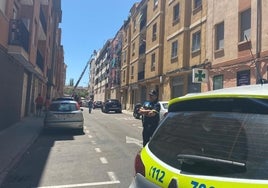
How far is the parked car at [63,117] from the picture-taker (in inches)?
597

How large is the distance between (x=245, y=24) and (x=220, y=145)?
1722 centimetres

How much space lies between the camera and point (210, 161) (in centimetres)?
214

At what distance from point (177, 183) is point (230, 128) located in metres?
0.48

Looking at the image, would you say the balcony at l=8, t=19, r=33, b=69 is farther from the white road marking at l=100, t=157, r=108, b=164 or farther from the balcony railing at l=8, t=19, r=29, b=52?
the white road marking at l=100, t=157, r=108, b=164

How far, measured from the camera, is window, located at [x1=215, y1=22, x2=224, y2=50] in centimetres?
2044

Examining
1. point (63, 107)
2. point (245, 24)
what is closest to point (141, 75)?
point (245, 24)

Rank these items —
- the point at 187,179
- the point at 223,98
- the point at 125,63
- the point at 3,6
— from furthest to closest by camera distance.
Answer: the point at 125,63 → the point at 3,6 → the point at 223,98 → the point at 187,179

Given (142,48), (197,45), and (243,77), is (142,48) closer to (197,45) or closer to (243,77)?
(197,45)

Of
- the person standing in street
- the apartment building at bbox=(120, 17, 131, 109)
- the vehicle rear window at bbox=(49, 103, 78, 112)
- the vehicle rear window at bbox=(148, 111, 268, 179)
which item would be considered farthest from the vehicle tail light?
the apartment building at bbox=(120, 17, 131, 109)

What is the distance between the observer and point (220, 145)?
87.2 inches

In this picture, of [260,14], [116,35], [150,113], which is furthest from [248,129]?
[116,35]

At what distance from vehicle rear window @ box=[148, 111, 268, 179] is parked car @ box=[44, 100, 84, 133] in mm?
12776

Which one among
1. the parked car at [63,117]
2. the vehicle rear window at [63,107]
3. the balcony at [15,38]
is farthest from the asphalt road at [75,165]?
the balcony at [15,38]

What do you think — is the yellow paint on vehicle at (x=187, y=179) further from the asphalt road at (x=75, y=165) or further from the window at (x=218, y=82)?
the window at (x=218, y=82)
